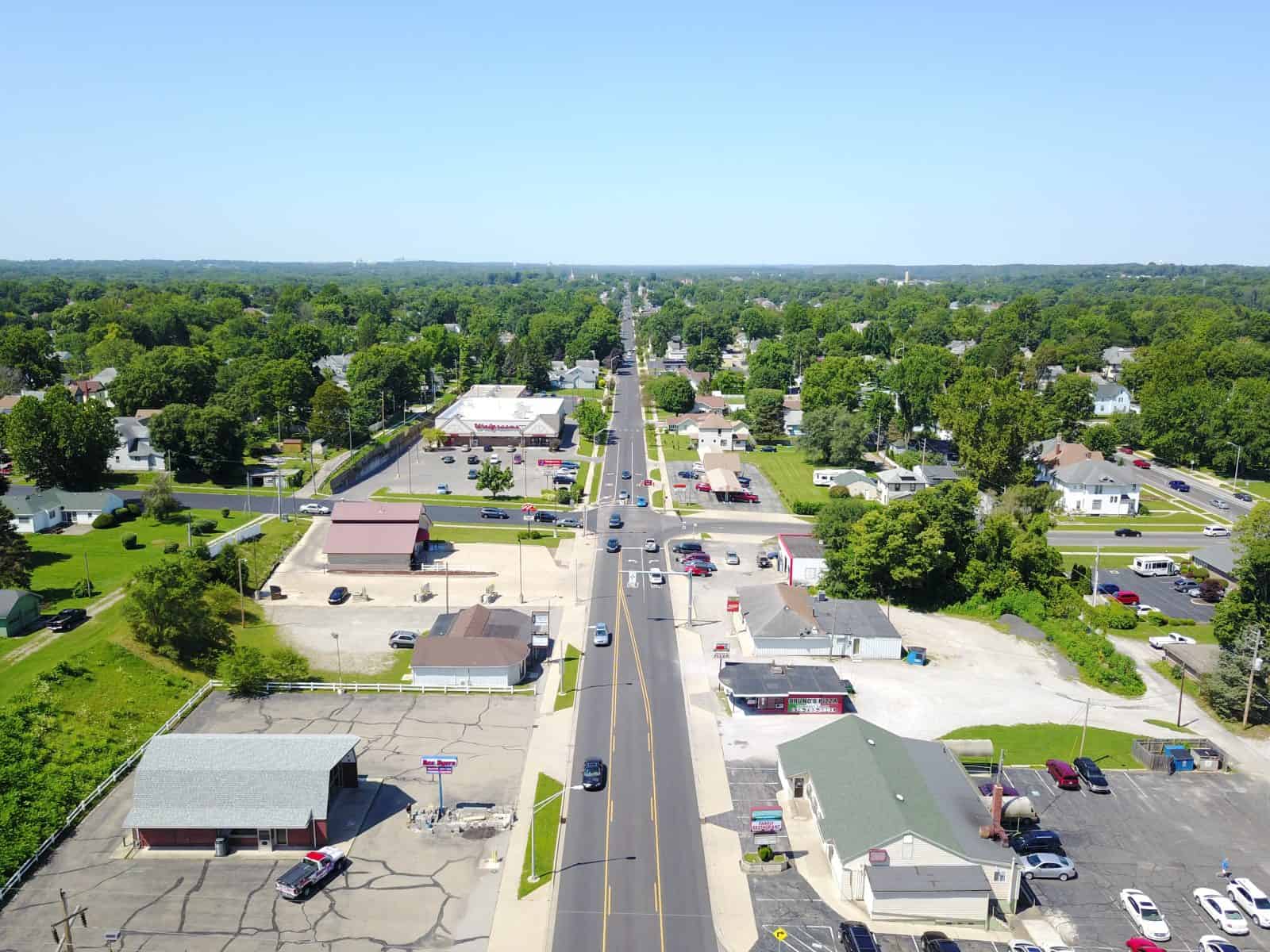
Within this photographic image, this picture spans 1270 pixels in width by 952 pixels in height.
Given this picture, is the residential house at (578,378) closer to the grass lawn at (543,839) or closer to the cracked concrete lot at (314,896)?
the cracked concrete lot at (314,896)

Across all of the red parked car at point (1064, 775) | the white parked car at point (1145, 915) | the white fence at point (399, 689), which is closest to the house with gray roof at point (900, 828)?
the white parked car at point (1145, 915)

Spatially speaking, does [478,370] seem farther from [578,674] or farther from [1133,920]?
[1133,920]

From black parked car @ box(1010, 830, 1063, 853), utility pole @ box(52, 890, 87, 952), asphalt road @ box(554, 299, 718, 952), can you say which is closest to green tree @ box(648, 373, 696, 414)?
asphalt road @ box(554, 299, 718, 952)

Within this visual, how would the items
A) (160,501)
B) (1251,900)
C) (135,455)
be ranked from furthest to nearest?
(135,455) < (160,501) < (1251,900)

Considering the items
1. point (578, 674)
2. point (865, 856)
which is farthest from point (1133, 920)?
point (578, 674)

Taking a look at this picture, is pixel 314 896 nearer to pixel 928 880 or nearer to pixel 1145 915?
pixel 928 880

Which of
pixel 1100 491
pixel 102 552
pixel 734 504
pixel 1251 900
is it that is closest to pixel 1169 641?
pixel 1251 900

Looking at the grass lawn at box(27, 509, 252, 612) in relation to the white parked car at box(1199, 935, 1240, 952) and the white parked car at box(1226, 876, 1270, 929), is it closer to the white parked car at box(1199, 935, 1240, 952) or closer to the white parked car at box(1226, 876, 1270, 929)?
the white parked car at box(1199, 935, 1240, 952)
